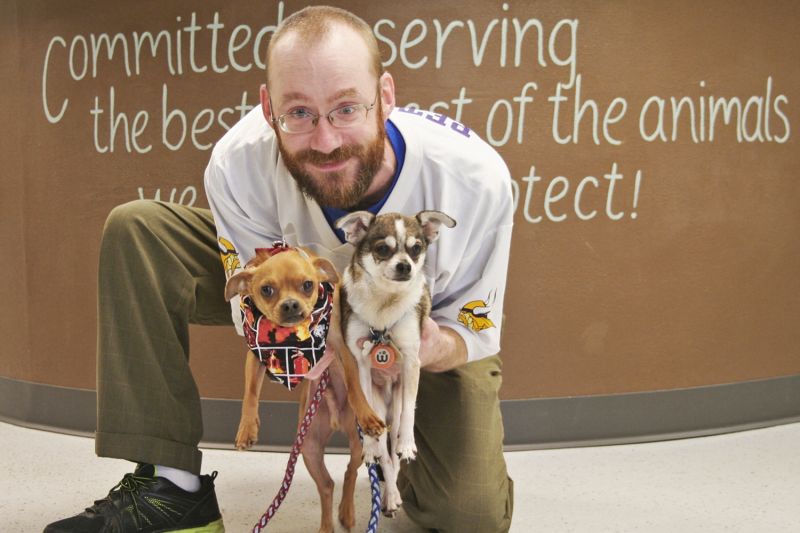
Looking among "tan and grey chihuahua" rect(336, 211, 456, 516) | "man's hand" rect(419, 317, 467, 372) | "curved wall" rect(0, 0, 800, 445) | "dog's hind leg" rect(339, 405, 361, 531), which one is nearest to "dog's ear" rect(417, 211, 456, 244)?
"tan and grey chihuahua" rect(336, 211, 456, 516)

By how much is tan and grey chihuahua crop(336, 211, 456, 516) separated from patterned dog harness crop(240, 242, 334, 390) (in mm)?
47

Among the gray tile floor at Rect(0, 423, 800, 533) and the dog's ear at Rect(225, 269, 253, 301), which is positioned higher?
the dog's ear at Rect(225, 269, 253, 301)

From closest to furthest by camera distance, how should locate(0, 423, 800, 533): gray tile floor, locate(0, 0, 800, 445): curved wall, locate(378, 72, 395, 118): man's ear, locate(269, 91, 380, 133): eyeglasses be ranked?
locate(269, 91, 380, 133): eyeglasses → locate(378, 72, 395, 118): man's ear → locate(0, 423, 800, 533): gray tile floor → locate(0, 0, 800, 445): curved wall

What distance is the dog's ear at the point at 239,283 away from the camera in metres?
1.19

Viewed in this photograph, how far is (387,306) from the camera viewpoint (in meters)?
1.24

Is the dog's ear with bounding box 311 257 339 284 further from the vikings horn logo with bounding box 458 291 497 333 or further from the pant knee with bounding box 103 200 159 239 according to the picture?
the pant knee with bounding box 103 200 159 239

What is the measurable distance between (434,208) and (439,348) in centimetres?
29

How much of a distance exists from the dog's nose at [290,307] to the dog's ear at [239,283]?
81mm

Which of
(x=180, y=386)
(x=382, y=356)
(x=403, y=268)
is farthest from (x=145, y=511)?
(x=403, y=268)

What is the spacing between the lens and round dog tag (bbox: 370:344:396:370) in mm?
1225

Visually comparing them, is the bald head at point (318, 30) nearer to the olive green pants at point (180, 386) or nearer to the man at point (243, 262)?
the man at point (243, 262)

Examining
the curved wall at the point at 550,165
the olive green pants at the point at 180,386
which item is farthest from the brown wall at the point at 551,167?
the olive green pants at the point at 180,386

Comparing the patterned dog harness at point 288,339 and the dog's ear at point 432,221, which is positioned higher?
the dog's ear at point 432,221

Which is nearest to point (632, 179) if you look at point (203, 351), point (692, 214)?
point (692, 214)
